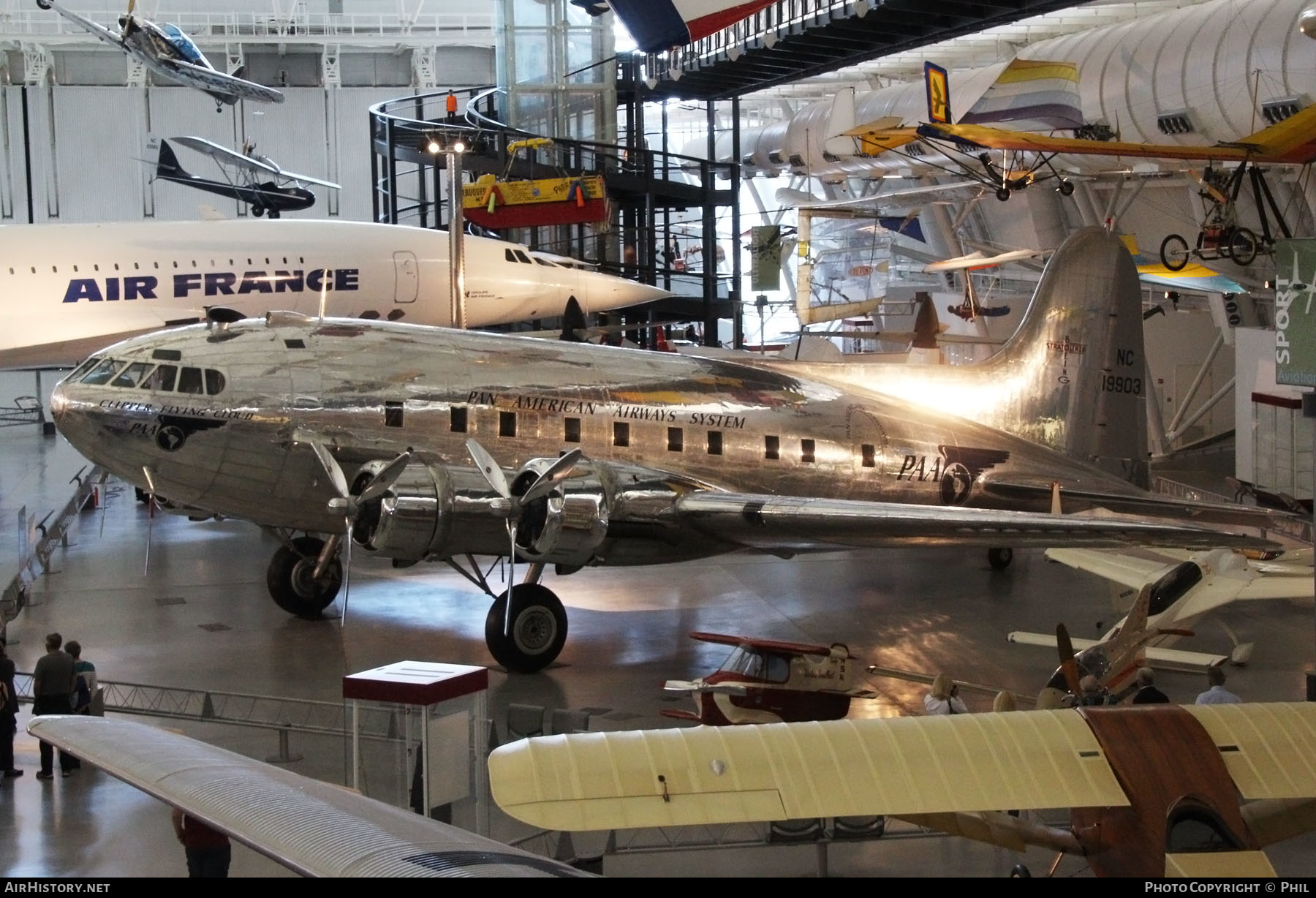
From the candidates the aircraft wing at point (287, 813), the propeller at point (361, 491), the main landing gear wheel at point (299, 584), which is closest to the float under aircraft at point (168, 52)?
the main landing gear wheel at point (299, 584)

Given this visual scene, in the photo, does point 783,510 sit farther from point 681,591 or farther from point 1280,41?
point 1280,41

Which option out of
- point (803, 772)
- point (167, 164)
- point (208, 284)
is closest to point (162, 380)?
point (803, 772)

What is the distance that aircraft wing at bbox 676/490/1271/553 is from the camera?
42.7 feet

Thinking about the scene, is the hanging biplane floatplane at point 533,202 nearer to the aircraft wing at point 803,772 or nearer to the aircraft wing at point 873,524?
the aircraft wing at point 873,524

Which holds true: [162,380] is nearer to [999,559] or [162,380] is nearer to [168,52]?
[999,559]

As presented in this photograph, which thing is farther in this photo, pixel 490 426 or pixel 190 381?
pixel 490 426

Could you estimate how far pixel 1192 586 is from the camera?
43.5ft

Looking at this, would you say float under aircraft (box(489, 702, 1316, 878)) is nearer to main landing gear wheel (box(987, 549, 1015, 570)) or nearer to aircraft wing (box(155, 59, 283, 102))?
main landing gear wheel (box(987, 549, 1015, 570))

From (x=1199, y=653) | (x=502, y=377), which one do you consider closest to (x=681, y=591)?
(x=502, y=377)

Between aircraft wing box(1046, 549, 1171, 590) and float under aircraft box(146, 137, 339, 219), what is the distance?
3427 centimetres

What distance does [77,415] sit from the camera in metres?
15.2

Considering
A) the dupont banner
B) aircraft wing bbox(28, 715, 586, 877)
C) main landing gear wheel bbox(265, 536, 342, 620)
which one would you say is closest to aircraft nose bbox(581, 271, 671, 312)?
main landing gear wheel bbox(265, 536, 342, 620)

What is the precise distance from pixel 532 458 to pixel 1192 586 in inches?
289

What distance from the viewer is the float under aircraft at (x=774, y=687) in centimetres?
1177
